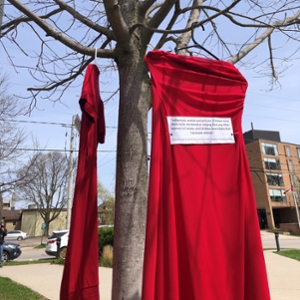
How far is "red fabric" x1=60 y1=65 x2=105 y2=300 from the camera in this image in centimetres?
211

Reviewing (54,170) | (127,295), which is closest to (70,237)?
(127,295)

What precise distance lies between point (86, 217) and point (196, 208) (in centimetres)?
83

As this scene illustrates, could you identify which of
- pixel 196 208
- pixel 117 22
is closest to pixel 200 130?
pixel 196 208

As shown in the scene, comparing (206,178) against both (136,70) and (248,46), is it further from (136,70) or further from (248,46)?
(248,46)

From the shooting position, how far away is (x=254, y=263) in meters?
1.81

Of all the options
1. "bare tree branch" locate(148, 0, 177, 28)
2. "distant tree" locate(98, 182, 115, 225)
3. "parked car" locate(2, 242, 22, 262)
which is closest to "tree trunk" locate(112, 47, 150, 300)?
"bare tree branch" locate(148, 0, 177, 28)

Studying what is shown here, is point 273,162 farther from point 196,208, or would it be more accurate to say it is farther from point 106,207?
point 196,208

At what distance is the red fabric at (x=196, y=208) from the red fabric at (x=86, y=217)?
618 millimetres

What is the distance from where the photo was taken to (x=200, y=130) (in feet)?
6.55

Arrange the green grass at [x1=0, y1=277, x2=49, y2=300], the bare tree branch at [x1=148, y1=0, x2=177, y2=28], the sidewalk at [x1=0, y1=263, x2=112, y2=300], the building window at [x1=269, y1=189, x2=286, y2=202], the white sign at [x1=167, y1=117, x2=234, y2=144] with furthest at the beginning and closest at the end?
1. the building window at [x1=269, y1=189, x2=286, y2=202]
2. the sidewalk at [x1=0, y1=263, x2=112, y2=300]
3. the green grass at [x1=0, y1=277, x2=49, y2=300]
4. the bare tree branch at [x1=148, y1=0, x2=177, y2=28]
5. the white sign at [x1=167, y1=117, x2=234, y2=144]

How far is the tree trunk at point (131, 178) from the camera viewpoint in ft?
6.95

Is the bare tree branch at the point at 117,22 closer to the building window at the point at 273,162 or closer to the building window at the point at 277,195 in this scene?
the building window at the point at 273,162

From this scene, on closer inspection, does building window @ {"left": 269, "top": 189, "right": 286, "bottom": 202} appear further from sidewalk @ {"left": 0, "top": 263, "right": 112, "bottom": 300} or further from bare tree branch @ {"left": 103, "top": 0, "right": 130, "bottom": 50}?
→ bare tree branch @ {"left": 103, "top": 0, "right": 130, "bottom": 50}

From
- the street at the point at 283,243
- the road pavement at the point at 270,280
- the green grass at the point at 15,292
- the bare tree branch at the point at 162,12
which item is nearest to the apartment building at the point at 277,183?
the street at the point at 283,243
